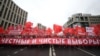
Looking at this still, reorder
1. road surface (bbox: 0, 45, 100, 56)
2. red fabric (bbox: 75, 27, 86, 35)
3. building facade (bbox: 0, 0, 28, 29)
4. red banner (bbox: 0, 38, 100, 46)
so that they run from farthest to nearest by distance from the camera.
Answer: building facade (bbox: 0, 0, 28, 29)
red fabric (bbox: 75, 27, 86, 35)
red banner (bbox: 0, 38, 100, 46)
road surface (bbox: 0, 45, 100, 56)

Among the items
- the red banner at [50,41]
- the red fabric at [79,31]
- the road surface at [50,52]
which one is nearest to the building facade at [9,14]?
the red banner at [50,41]

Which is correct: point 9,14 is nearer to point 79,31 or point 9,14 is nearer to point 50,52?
point 79,31

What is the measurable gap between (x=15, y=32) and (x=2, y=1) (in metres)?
20.6

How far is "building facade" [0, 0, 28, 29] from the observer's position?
41312 mm

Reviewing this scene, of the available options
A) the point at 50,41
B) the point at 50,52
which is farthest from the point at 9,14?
the point at 50,52

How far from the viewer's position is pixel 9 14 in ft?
152

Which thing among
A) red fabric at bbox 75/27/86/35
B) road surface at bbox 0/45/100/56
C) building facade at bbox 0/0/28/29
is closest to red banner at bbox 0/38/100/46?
road surface at bbox 0/45/100/56

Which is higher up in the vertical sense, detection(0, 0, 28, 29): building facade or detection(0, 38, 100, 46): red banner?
detection(0, 0, 28, 29): building facade

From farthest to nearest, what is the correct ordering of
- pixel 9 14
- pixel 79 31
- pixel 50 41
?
pixel 9 14
pixel 79 31
pixel 50 41

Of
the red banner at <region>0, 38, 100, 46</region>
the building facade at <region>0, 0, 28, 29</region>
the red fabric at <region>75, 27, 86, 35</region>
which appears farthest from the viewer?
the building facade at <region>0, 0, 28, 29</region>

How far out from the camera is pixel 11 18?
158 ft

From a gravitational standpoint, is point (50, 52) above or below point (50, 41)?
below

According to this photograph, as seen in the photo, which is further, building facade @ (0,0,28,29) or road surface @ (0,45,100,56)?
building facade @ (0,0,28,29)

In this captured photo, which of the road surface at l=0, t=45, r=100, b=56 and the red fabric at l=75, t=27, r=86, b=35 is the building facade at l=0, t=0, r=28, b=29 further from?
the red fabric at l=75, t=27, r=86, b=35
